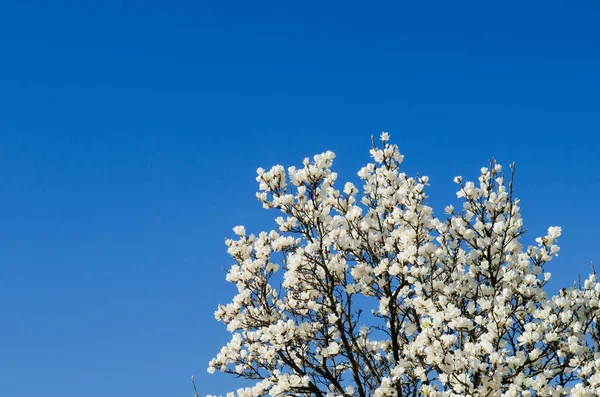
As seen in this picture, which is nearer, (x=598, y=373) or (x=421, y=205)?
(x=598, y=373)

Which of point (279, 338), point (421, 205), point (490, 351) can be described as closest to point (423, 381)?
point (490, 351)

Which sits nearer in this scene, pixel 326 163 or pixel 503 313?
pixel 503 313

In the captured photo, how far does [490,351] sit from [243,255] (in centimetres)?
438

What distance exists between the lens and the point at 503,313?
9.48 metres

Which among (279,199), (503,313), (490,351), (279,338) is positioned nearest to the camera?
(490,351)

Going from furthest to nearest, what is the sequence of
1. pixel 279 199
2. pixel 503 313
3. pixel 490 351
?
pixel 279 199
pixel 503 313
pixel 490 351

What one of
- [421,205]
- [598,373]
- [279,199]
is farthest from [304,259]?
[598,373]

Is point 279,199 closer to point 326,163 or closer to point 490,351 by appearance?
point 326,163

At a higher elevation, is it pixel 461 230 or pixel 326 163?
pixel 326 163

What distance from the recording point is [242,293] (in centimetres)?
1133

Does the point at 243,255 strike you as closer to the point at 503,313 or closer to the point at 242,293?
the point at 242,293

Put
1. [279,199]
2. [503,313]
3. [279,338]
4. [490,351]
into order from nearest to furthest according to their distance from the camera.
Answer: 1. [490,351]
2. [503,313]
3. [279,338]
4. [279,199]

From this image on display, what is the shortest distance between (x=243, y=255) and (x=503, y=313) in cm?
429

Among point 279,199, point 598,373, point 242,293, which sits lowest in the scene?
point 598,373
